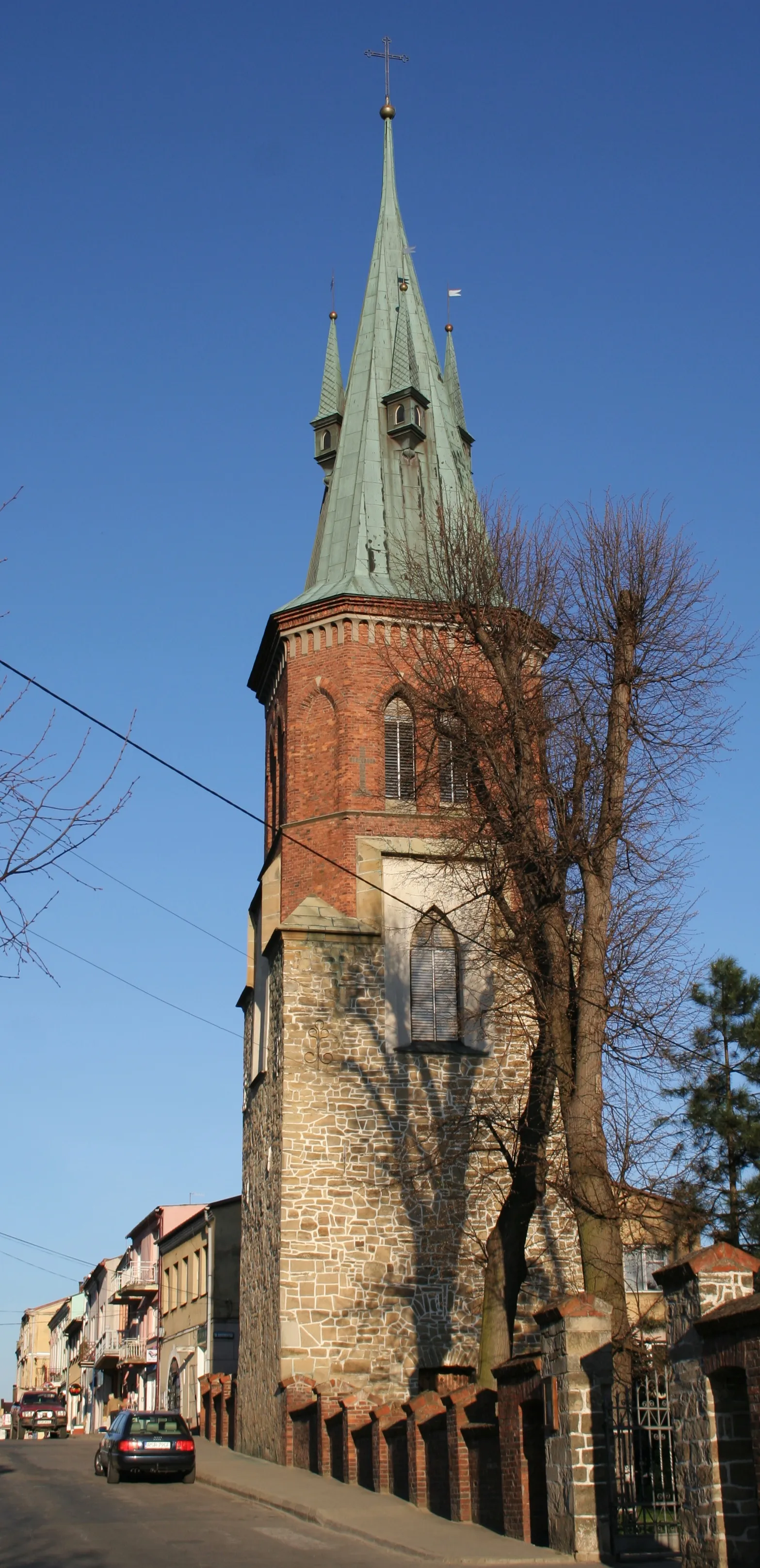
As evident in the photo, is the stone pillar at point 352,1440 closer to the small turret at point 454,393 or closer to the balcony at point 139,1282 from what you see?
the small turret at point 454,393

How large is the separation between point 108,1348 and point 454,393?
47846mm

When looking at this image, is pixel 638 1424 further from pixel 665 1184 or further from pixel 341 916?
pixel 341 916

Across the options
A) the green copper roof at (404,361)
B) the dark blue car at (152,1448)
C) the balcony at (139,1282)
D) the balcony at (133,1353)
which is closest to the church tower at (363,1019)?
the green copper roof at (404,361)

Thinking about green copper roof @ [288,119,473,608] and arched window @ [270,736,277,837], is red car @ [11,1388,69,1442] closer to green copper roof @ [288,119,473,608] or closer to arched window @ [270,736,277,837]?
Result: arched window @ [270,736,277,837]

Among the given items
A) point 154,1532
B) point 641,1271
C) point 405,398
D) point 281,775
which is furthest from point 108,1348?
point 154,1532

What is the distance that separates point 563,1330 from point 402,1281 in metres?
9.88

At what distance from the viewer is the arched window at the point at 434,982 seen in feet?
79.4

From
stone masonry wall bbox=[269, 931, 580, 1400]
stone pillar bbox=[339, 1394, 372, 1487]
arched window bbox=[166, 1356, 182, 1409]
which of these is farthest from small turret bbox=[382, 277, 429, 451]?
arched window bbox=[166, 1356, 182, 1409]

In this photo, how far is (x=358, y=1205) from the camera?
2281cm

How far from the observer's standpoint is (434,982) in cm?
2448

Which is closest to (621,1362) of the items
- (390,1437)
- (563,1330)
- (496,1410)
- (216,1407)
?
(496,1410)

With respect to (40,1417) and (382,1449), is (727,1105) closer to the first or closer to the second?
(382,1449)

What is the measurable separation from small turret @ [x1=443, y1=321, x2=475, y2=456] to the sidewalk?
62.5 ft

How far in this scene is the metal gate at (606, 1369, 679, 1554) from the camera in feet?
42.3
